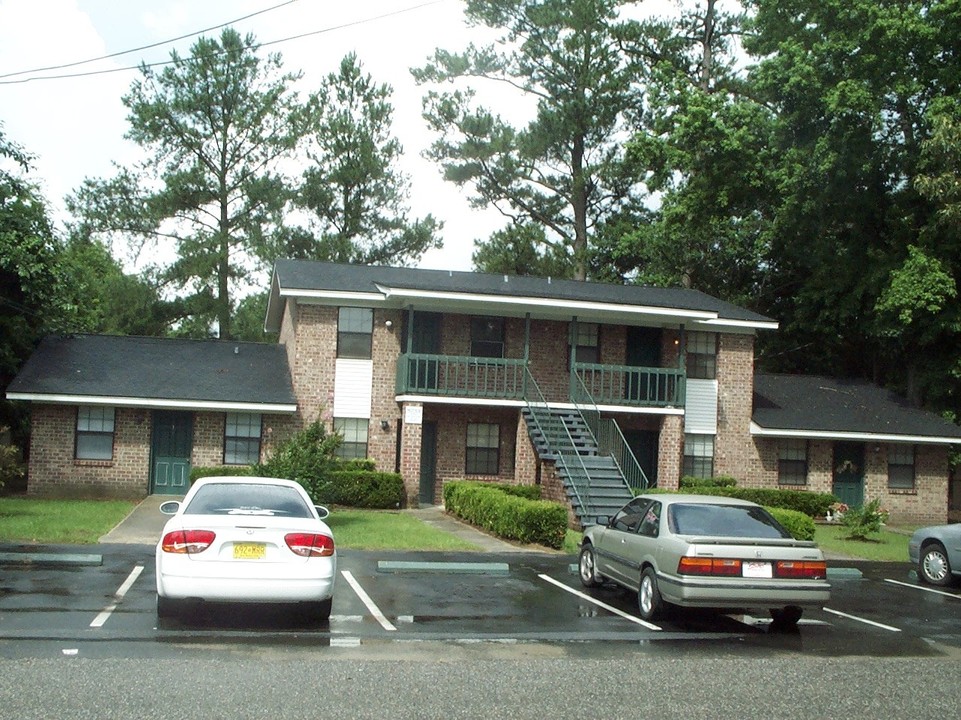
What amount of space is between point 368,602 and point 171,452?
16.7 m

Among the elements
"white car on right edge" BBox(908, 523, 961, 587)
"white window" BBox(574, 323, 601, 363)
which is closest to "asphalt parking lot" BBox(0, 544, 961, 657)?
"white car on right edge" BBox(908, 523, 961, 587)

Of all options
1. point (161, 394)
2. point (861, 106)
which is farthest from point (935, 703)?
point (861, 106)

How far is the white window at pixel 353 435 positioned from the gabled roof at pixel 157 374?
1.63 metres

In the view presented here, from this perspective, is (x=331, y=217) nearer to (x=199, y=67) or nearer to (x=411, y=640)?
(x=199, y=67)

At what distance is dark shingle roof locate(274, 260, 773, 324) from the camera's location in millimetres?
28203

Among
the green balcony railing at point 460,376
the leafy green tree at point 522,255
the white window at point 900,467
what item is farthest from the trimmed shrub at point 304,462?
the leafy green tree at point 522,255

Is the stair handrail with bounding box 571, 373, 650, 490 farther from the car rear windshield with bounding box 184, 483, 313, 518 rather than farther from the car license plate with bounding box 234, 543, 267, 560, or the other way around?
the car license plate with bounding box 234, 543, 267, 560

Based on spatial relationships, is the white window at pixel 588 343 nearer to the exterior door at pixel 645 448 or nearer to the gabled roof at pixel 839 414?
the exterior door at pixel 645 448

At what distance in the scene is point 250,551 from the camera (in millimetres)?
10797

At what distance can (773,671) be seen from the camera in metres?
9.50

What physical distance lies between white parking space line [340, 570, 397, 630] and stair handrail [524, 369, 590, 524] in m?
9.52

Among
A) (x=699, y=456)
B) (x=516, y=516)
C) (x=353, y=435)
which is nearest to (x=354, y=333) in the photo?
(x=353, y=435)

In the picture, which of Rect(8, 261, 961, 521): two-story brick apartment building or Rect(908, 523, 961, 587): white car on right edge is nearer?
Rect(908, 523, 961, 587): white car on right edge

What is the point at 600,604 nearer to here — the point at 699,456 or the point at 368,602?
the point at 368,602
